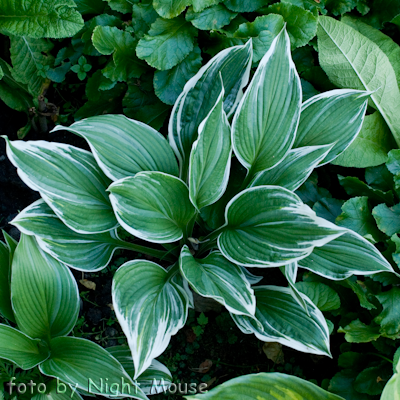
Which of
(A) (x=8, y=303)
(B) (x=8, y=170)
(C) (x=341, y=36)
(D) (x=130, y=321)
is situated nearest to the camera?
(D) (x=130, y=321)

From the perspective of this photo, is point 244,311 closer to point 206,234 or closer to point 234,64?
point 206,234

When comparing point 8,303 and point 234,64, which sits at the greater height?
point 234,64

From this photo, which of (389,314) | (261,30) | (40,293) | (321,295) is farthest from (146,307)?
(261,30)

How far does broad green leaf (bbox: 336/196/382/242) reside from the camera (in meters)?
1.26

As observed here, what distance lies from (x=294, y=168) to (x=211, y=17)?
0.55 m

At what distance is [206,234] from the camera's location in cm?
141

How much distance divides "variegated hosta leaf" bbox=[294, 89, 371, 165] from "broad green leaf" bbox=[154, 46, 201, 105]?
1.27 feet

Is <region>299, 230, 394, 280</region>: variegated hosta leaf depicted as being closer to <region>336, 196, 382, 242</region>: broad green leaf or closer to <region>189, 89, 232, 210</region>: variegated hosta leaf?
<region>336, 196, 382, 242</region>: broad green leaf

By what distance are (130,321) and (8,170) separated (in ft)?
2.84

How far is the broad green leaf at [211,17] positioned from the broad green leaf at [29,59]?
0.58m

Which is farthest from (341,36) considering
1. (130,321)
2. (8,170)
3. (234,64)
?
(8,170)

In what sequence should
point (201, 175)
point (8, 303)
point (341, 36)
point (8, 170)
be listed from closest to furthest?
1. point (201, 175)
2. point (8, 303)
3. point (341, 36)
4. point (8, 170)

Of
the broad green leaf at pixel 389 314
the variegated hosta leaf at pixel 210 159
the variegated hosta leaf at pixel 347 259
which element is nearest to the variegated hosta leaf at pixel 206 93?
the variegated hosta leaf at pixel 210 159

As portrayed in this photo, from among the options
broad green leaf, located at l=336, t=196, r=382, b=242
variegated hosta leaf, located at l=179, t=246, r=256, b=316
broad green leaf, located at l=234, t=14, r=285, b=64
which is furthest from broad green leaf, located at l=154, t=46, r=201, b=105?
broad green leaf, located at l=336, t=196, r=382, b=242
